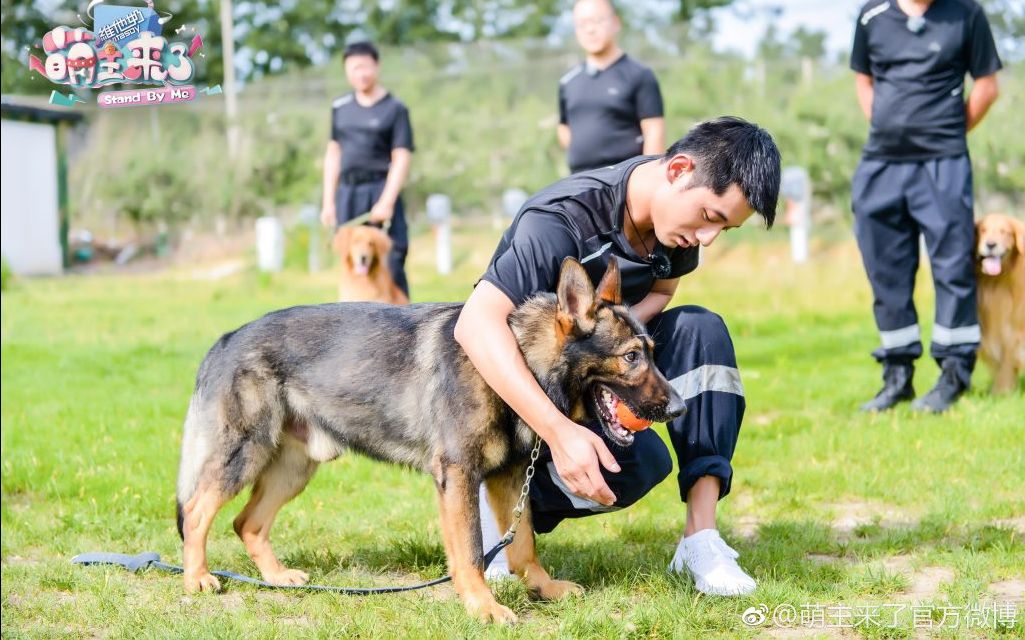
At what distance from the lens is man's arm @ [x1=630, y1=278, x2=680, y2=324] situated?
13.2 ft

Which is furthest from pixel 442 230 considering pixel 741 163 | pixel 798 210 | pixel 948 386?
pixel 741 163

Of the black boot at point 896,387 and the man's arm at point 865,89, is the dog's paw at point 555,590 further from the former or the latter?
the man's arm at point 865,89

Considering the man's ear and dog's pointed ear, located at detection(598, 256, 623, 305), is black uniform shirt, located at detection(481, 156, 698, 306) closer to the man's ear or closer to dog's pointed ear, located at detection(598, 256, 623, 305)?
dog's pointed ear, located at detection(598, 256, 623, 305)

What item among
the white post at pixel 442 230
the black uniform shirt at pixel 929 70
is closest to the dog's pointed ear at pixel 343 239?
the black uniform shirt at pixel 929 70

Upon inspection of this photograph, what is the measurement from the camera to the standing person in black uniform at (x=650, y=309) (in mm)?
3350

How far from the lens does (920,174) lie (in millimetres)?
6656

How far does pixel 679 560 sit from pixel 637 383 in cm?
87

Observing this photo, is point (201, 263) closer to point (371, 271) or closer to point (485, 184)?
point (485, 184)

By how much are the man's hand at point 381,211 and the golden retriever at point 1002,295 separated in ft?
14.3

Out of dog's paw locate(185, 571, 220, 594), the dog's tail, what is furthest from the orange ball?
dog's paw locate(185, 571, 220, 594)

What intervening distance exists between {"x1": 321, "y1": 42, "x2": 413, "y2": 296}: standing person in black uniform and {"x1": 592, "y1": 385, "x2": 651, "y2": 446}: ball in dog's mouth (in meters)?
5.30

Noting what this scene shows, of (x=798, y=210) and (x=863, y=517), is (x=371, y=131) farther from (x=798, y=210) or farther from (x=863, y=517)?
(x=798, y=210)

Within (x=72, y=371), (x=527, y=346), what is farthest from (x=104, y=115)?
(x=527, y=346)

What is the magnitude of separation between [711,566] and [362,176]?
19.3 feet
